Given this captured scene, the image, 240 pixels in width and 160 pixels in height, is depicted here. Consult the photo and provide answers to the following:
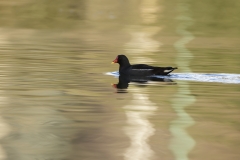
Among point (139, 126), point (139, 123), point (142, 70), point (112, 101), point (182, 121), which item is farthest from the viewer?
point (142, 70)

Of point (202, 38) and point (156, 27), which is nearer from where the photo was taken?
point (202, 38)


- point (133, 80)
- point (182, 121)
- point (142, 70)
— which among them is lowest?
point (133, 80)

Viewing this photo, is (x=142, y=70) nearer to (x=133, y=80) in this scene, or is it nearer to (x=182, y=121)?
(x=133, y=80)

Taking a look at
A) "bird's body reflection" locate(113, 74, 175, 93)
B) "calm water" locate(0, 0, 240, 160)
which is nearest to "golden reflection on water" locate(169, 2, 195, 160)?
"calm water" locate(0, 0, 240, 160)

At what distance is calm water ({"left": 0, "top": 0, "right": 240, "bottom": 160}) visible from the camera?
11211mm

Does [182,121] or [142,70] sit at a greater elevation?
[182,121]

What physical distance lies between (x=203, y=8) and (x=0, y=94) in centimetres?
5724

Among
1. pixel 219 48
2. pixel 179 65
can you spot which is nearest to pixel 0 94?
pixel 179 65

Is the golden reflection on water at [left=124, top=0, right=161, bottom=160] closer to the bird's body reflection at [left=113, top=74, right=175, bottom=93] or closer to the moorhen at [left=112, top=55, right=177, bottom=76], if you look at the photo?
the bird's body reflection at [left=113, top=74, right=175, bottom=93]

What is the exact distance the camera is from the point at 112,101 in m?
15.9

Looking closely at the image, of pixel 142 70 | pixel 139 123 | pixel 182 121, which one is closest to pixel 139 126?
pixel 139 123

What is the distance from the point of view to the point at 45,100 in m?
15.7

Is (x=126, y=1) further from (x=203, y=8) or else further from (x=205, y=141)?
(x=205, y=141)

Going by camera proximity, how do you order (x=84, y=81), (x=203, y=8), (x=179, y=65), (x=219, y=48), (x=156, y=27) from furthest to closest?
(x=203, y=8) < (x=156, y=27) < (x=219, y=48) < (x=179, y=65) < (x=84, y=81)
